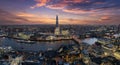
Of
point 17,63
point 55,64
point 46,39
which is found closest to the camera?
point 17,63

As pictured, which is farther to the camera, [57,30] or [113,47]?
[57,30]

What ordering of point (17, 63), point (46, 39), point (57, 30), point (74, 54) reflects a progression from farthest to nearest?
point (57, 30) < point (46, 39) < point (74, 54) < point (17, 63)

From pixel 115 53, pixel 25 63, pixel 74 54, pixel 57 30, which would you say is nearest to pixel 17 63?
pixel 25 63

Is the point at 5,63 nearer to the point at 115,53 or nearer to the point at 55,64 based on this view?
the point at 55,64

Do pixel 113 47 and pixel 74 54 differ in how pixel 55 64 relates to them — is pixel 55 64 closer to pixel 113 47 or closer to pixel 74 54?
pixel 74 54

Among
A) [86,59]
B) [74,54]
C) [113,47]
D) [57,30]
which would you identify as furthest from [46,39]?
[86,59]

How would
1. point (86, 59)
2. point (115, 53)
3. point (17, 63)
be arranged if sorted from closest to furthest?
point (17, 63) < point (86, 59) < point (115, 53)

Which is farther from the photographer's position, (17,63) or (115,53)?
(115,53)

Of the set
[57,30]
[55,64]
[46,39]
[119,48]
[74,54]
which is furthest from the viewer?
[57,30]
